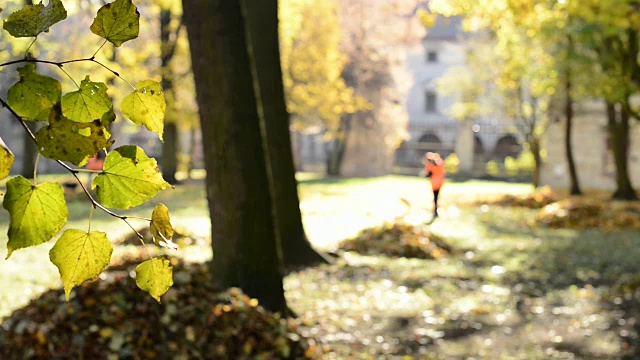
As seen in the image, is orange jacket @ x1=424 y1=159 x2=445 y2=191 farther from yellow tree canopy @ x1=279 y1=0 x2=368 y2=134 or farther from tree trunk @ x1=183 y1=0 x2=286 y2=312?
yellow tree canopy @ x1=279 y1=0 x2=368 y2=134

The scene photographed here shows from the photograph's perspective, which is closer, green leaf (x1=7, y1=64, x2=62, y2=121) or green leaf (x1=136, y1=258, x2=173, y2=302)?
green leaf (x1=7, y1=64, x2=62, y2=121)

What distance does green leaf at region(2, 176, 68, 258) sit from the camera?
940 millimetres

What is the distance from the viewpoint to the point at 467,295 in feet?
37.9

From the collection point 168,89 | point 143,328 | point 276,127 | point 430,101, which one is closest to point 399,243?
point 276,127

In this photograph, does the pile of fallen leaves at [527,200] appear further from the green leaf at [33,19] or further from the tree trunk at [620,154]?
the green leaf at [33,19]

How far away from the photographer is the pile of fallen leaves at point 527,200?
103 ft

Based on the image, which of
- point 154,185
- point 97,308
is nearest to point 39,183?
point 154,185

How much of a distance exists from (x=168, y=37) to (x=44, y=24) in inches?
1242

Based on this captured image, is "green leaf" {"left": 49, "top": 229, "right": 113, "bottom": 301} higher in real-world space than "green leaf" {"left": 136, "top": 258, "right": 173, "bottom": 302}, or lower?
higher

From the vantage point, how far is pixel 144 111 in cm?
111

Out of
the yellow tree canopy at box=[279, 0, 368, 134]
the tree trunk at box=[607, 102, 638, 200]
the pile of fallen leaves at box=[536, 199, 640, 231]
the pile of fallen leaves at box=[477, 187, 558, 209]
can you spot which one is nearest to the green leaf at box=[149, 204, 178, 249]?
the pile of fallen leaves at box=[536, 199, 640, 231]

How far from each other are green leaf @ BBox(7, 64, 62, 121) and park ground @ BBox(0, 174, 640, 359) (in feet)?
10.6

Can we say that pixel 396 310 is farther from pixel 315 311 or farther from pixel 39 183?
pixel 39 183

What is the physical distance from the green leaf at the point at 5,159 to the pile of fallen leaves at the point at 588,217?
22.6 m
